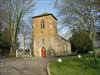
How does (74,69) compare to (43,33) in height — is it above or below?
below

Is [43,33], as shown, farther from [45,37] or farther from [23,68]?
[23,68]

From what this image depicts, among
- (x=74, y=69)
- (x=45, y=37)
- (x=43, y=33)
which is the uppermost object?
(x=43, y=33)

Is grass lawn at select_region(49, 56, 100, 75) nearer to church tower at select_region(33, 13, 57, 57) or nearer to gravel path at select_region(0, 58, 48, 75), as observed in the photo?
gravel path at select_region(0, 58, 48, 75)

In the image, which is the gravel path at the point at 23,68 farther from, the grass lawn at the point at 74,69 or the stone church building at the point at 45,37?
the stone church building at the point at 45,37

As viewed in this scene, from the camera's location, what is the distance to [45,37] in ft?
204

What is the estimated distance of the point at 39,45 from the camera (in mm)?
62062

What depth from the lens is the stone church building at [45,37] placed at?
2406 inches

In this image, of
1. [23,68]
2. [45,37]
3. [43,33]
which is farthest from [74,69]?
[43,33]

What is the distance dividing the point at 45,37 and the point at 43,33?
1518mm

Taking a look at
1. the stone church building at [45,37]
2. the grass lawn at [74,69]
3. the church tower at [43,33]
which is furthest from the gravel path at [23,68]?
Answer: the church tower at [43,33]

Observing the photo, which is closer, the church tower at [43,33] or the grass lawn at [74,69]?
the grass lawn at [74,69]

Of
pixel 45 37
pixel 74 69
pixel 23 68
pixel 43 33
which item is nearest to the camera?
pixel 74 69

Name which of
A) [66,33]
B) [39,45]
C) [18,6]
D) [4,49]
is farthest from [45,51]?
[66,33]

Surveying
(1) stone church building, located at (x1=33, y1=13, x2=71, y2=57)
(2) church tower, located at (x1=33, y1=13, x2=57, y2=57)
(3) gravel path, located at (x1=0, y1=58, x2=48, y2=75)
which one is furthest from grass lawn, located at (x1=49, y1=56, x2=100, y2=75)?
(2) church tower, located at (x1=33, y1=13, x2=57, y2=57)
